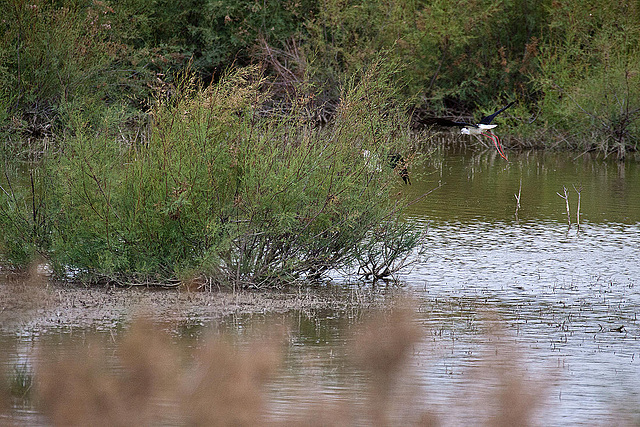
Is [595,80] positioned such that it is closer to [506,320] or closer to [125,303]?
[506,320]

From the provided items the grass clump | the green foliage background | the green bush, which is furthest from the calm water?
the green foliage background

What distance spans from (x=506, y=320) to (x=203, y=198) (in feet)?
9.54

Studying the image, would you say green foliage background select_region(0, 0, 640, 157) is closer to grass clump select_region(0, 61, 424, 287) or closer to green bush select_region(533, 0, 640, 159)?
green bush select_region(533, 0, 640, 159)

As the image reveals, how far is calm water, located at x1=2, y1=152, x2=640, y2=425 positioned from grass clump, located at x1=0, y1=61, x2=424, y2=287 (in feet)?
3.08

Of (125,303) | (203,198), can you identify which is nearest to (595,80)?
(203,198)

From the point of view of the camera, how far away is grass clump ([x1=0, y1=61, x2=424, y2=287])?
898 centimetres

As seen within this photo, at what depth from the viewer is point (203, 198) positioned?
9.04 meters

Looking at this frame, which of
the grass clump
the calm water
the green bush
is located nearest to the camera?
the calm water

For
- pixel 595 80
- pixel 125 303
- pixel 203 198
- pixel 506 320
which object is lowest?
pixel 506 320

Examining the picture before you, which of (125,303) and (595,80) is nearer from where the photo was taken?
(125,303)

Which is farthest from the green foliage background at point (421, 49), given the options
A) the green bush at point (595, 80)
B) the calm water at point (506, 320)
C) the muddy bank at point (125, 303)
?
the muddy bank at point (125, 303)

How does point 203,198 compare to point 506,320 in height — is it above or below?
above

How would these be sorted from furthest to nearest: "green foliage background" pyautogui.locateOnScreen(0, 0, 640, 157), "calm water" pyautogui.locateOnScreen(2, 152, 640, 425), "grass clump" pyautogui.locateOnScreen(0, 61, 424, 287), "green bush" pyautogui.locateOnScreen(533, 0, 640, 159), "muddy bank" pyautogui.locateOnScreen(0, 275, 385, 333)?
"green bush" pyautogui.locateOnScreen(533, 0, 640, 159)
"green foliage background" pyautogui.locateOnScreen(0, 0, 640, 157)
"grass clump" pyautogui.locateOnScreen(0, 61, 424, 287)
"muddy bank" pyautogui.locateOnScreen(0, 275, 385, 333)
"calm water" pyautogui.locateOnScreen(2, 152, 640, 425)

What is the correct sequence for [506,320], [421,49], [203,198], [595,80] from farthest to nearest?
[421,49] < [595,80] < [203,198] < [506,320]
